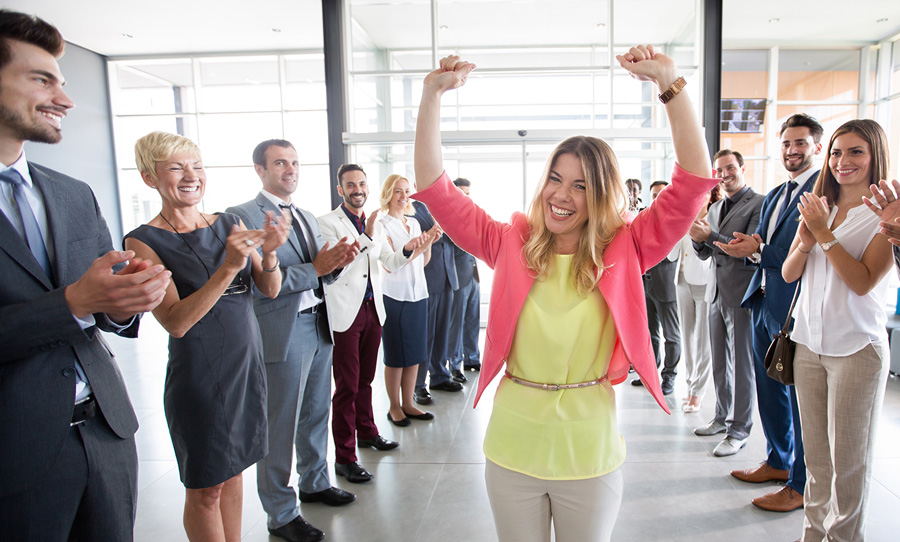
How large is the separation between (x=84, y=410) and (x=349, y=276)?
1.94 m

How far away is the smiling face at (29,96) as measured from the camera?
1.14 meters

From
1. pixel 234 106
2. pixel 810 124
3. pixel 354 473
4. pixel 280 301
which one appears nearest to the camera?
pixel 280 301

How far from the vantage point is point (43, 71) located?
118 cm

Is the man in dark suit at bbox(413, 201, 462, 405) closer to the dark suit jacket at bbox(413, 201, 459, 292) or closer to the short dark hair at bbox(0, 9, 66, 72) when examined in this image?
the dark suit jacket at bbox(413, 201, 459, 292)

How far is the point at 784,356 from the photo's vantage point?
2.30m

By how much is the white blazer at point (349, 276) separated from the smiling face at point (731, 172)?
7.95 feet

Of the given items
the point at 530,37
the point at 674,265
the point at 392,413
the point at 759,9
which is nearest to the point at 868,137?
the point at 674,265

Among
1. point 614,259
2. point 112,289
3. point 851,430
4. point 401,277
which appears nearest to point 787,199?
point 851,430

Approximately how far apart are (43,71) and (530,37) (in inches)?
318

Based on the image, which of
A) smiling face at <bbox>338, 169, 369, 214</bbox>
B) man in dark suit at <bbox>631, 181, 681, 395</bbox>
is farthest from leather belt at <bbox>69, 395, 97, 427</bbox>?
man in dark suit at <bbox>631, 181, 681, 395</bbox>

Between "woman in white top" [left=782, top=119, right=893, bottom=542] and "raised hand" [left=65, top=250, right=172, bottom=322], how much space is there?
2.37m

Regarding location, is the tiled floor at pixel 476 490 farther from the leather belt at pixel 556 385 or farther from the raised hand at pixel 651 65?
the raised hand at pixel 651 65

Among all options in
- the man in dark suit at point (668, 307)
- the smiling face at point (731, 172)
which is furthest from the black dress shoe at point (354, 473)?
the smiling face at point (731, 172)

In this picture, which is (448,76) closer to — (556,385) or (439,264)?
(556,385)
